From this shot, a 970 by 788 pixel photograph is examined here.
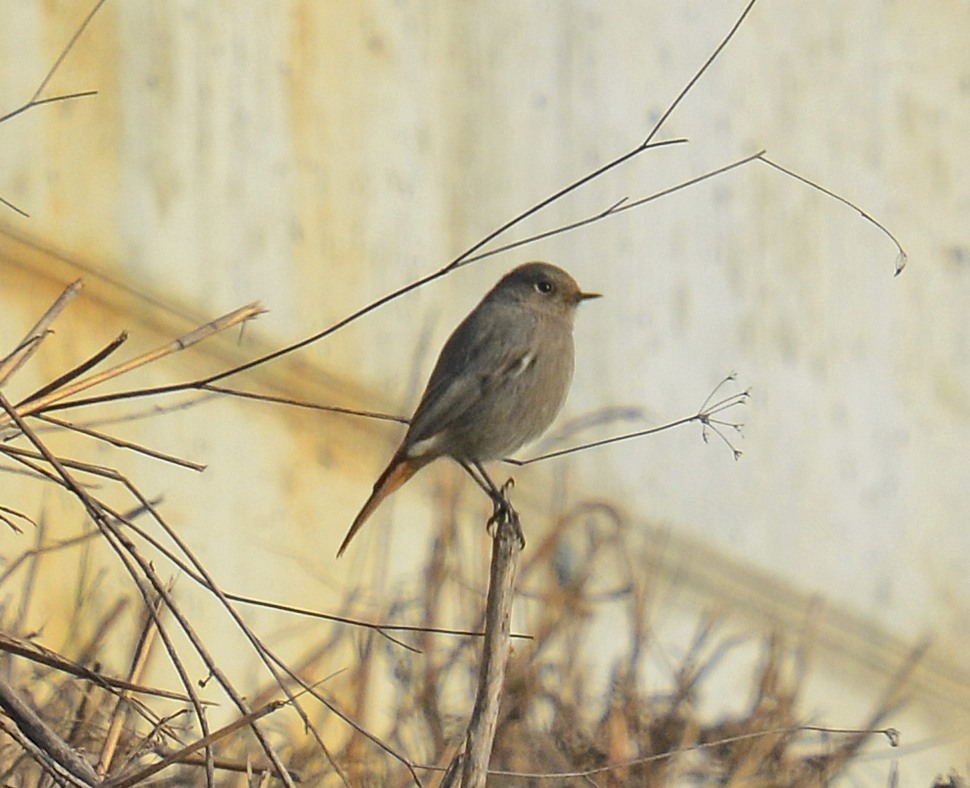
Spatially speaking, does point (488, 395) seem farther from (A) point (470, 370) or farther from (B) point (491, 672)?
(B) point (491, 672)

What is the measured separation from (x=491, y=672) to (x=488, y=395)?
68.0 inches

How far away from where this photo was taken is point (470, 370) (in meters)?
4.24

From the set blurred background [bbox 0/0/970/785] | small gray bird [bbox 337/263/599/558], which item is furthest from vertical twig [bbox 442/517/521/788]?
blurred background [bbox 0/0/970/785]

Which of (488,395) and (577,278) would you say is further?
(577,278)

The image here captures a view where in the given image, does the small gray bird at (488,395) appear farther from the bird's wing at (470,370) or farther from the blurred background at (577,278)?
the blurred background at (577,278)

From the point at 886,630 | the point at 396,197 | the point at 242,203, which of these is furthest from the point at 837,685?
the point at 242,203

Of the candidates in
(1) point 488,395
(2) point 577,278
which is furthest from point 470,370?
(2) point 577,278

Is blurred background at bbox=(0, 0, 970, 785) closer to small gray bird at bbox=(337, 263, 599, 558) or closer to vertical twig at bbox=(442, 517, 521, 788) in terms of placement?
small gray bird at bbox=(337, 263, 599, 558)

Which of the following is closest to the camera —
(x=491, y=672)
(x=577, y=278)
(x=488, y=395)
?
(x=491, y=672)

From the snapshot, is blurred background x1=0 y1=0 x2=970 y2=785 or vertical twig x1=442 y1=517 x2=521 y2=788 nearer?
vertical twig x1=442 y1=517 x2=521 y2=788

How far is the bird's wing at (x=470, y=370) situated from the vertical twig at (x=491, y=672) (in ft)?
4.34

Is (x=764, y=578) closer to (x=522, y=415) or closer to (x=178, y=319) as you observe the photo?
(x=178, y=319)

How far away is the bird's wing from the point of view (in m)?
4.19

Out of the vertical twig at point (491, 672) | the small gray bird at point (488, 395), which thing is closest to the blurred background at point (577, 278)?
the small gray bird at point (488, 395)
